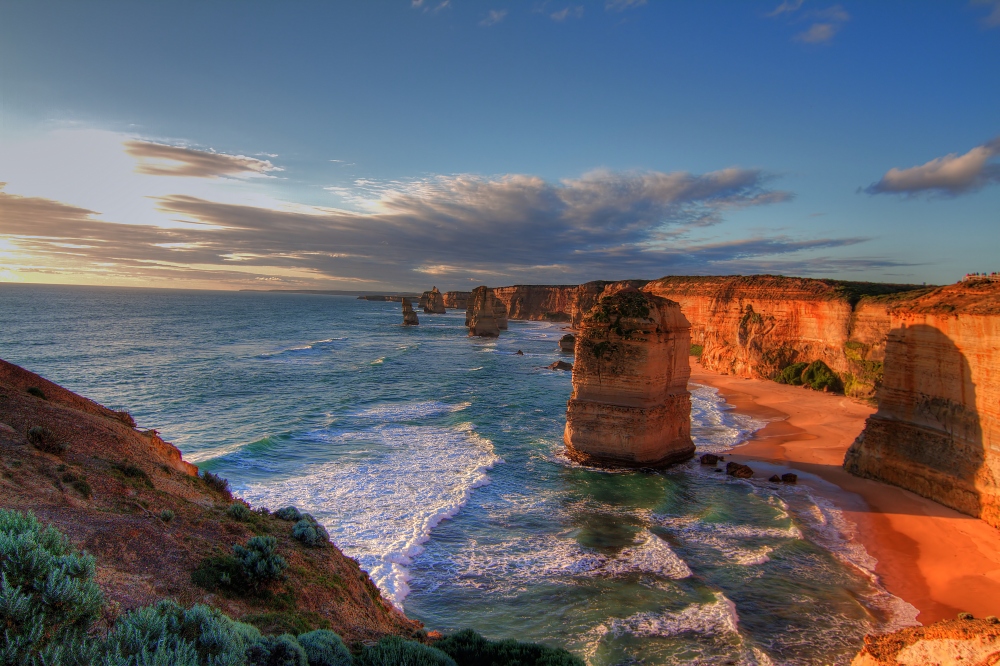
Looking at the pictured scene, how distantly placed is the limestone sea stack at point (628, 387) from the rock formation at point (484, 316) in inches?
2519

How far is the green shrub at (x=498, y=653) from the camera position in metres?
6.68

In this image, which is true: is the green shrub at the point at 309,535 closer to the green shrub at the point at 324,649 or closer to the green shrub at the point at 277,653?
the green shrub at the point at 324,649

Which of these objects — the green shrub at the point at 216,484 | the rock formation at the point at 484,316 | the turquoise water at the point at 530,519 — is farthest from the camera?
the rock formation at the point at 484,316

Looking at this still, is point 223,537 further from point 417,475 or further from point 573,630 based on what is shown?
point 417,475

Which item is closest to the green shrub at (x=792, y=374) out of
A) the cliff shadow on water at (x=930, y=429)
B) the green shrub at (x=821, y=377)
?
the green shrub at (x=821, y=377)

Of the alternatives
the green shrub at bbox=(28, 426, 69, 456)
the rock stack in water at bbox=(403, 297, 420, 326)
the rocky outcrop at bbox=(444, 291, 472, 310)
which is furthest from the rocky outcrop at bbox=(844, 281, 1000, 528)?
the rocky outcrop at bbox=(444, 291, 472, 310)

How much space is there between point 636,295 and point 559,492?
9.31 m

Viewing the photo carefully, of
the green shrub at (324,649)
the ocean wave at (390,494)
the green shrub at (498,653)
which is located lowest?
the ocean wave at (390,494)

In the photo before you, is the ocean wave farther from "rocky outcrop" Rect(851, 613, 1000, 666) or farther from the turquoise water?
"rocky outcrop" Rect(851, 613, 1000, 666)

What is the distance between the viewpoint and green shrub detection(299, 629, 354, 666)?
535 cm

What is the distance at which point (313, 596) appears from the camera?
7.46m

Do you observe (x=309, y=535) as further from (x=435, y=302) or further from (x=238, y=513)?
(x=435, y=302)

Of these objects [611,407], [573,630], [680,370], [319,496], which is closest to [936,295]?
[680,370]

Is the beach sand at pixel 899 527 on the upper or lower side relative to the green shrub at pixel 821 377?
lower
